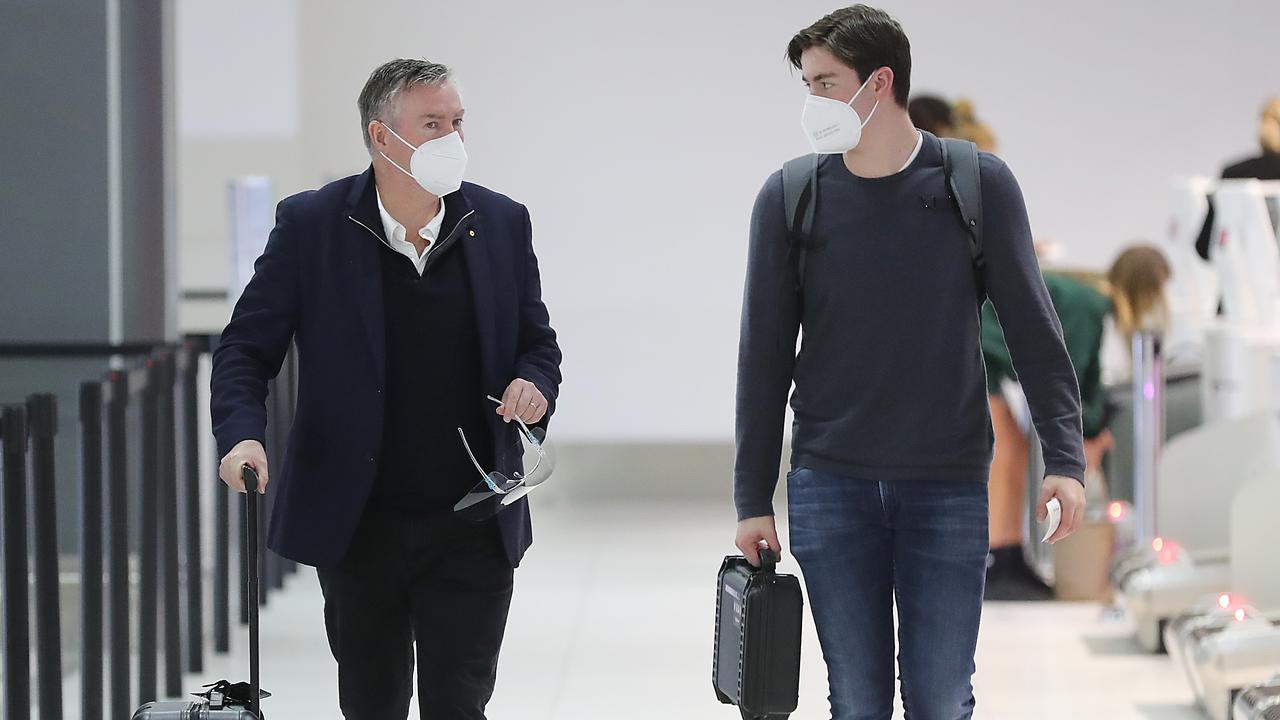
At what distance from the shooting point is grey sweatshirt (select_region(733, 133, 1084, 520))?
242 cm

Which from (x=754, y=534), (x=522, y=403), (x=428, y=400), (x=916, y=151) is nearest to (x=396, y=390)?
(x=428, y=400)

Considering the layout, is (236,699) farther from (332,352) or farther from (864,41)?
(864,41)

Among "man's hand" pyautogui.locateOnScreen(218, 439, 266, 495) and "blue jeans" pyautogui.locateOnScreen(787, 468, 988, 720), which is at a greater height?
"man's hand" pyautogui.locateOnScreen(218, 439, 266, 495)

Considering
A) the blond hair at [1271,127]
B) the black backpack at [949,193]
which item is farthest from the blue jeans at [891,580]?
the blond hair at [1271,127]

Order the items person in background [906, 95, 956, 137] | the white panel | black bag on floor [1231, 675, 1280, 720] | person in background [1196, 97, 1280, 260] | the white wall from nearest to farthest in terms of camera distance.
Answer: black bag on floor [1231, 675, 1280, 720] → person in background [906, 95, 956, 137] → person in background [1196, 97, 1280, 260] → the white wall → the white panel

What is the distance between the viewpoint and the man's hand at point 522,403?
2.44 metres

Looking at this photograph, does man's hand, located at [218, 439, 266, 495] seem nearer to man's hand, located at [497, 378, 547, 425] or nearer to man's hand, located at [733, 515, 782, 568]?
man's hand, located at [497, 378, 547, 425]

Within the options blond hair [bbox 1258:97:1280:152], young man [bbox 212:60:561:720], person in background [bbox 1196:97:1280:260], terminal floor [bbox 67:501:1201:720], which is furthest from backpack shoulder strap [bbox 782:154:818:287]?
blond hair [bbox 1258:97:1280:152]

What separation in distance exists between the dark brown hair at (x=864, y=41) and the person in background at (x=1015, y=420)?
3.42 m

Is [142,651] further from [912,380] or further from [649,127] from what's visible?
[649,127]

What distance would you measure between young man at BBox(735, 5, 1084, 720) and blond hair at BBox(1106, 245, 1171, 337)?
12.8 feet

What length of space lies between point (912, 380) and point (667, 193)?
630 cm

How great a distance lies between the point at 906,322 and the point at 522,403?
56 cm

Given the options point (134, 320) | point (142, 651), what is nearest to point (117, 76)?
point (134, 320)
